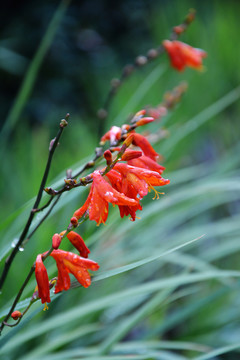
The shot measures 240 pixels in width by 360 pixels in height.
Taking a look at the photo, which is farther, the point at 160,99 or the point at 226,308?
the point at 160,99

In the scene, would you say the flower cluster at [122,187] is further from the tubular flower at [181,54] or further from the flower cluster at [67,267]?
the tubular flower at [181,54]

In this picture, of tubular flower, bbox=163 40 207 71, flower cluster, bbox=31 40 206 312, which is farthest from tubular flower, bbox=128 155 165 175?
tubular flower, bbox=163 40 207 71

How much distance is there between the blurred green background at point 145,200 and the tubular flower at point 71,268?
0.11ft

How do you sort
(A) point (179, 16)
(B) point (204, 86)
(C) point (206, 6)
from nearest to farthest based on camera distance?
1. (B) point (204, 86)
2. (A) point (179, 16)
3. (C) point (206, 6)

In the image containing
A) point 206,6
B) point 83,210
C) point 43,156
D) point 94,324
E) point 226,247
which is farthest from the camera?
point 206,6

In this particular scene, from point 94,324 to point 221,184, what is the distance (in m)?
0.51

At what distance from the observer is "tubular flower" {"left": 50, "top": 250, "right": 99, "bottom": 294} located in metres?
0.64

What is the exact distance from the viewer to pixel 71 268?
0.65 meters

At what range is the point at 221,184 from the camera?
3.80ft

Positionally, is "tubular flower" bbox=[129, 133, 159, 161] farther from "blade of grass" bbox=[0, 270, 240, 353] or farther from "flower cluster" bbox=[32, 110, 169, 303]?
"blade of grass" bbox=[0, 270, 240, 353]

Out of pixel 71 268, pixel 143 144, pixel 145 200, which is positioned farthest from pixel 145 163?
pixel 145 200

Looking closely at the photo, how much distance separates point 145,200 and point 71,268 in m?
0.80

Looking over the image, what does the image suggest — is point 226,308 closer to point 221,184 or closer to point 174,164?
point 221,184

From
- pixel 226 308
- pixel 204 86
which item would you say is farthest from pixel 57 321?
pixel 204 86
